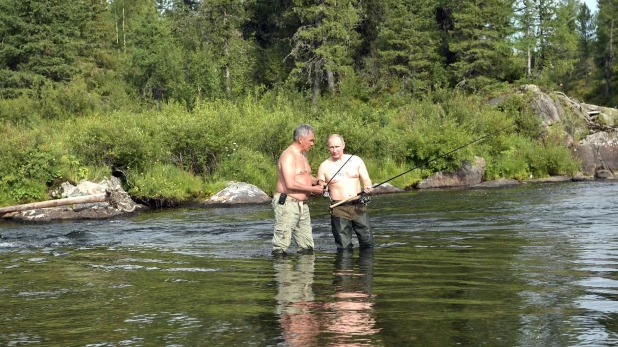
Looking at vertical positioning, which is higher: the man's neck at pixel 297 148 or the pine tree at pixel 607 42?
the pine tree at pixel 607 42

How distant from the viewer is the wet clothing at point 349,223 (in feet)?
40.2

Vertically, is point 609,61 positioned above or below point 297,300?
above

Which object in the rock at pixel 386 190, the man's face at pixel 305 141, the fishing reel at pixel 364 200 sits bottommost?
the rock at pixel 386 190

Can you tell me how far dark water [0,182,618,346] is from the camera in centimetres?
747

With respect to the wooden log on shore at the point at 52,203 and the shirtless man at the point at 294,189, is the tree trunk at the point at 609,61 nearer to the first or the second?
the wooden log on shore at the point at 52,203

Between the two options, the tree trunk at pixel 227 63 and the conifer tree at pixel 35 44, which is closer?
the conifer tree at pixel 35 44

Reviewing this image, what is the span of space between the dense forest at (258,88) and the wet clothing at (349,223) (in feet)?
46.9

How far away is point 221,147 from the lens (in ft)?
97.1

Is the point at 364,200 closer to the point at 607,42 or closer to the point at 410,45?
the point at 410,45

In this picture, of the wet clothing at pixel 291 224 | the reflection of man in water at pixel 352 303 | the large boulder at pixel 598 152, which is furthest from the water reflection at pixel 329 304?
the large boulder at pixel 598 152

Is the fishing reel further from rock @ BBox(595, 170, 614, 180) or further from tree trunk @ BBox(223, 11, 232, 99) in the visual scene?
tree trunk @ BBox(223, 11, 232, 99)

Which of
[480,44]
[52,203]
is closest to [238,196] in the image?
[52,203]

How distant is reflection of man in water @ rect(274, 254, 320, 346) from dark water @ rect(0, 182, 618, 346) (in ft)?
0.06

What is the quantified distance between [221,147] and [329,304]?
834 inches
